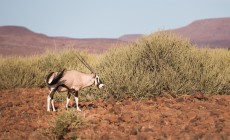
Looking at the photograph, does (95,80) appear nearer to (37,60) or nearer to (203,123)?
(203,123)

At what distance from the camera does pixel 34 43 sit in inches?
3113

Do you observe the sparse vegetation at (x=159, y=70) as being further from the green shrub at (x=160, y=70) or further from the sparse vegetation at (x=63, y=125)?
the sparse vegetation at (x=63, y=125)

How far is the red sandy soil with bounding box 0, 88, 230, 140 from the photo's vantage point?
637 centimetres

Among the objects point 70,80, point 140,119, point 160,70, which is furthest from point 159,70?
point 140,119

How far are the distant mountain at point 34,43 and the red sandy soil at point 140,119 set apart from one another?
79.5 ft

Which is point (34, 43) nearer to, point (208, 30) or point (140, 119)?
point (208, 30)

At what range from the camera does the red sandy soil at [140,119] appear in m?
6.37

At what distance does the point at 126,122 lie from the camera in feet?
24.1

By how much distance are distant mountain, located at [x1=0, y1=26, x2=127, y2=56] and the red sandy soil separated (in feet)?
79.5

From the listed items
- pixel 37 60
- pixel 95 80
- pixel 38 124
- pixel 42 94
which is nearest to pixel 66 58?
pixel 37 60

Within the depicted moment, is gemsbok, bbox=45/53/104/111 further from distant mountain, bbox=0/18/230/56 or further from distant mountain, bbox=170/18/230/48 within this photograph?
distant mountain, bbox=170/18/230/48

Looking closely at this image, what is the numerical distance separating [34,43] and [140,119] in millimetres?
73537

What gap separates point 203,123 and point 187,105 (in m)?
1.86

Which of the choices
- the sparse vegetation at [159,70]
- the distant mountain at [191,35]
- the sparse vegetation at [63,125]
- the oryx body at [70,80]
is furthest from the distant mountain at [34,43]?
the sparse vegetation at [63,125]
